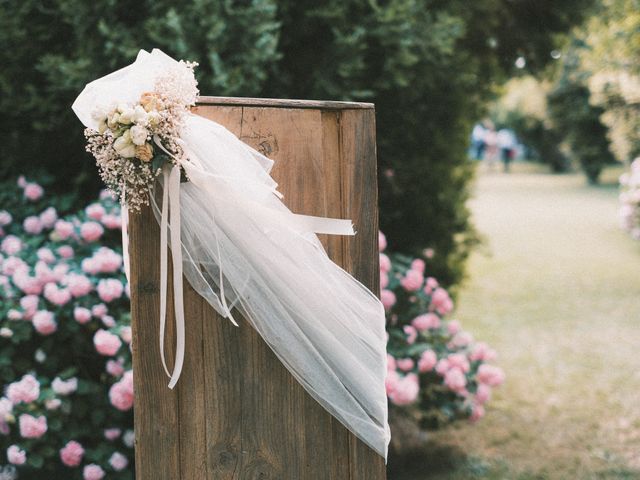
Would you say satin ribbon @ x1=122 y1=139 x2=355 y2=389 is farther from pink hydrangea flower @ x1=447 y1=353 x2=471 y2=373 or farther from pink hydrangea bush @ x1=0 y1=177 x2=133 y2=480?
pink hydrangea flower @ x1=447 y1=353 x2=471 y2=373

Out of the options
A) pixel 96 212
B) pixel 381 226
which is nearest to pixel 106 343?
pixel 96 212

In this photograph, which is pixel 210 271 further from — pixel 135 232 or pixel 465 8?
pixel 465 8

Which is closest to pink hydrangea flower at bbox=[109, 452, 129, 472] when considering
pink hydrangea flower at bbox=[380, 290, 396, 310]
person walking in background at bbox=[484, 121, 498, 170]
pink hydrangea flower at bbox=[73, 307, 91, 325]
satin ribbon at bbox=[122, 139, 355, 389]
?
pink hydrangea flower at bbox=[73, 307, 91, 325]

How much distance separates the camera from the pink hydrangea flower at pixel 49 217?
3826 mm

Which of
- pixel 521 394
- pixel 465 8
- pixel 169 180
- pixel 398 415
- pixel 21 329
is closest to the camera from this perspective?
pixel 169 180

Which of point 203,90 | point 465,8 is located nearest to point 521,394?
point 465,8

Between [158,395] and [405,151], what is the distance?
3.28 meters

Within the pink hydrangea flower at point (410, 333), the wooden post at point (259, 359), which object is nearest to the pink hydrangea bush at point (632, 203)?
the pink hydrangea flower at point (410, 333)

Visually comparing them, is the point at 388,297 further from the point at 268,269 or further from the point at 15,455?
the point at 15,455

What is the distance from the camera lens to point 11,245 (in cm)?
362

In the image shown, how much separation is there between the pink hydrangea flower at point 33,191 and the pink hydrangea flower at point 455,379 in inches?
100

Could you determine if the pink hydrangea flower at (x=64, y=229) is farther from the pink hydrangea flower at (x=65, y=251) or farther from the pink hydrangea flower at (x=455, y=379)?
the pink hydrangea flower at (x=455, y=379)

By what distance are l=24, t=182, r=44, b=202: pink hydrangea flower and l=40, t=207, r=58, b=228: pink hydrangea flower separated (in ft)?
0.69

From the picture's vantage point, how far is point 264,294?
84.7 inches
